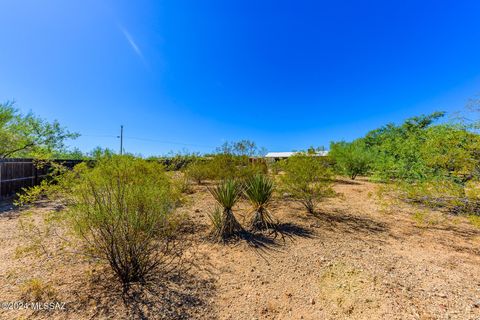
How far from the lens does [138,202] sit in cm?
300

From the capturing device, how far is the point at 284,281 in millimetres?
3174

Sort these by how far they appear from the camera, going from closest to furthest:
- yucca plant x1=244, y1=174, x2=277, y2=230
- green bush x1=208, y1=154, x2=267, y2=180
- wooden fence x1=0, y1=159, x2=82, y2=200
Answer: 1. yucca plant x1=244, y1=174, x2=277, y2=230
2. green bush x1=208, y1=154, x2=267, y2=180
3. wooden fence x1=0, y1=159, x2=82, y2=200

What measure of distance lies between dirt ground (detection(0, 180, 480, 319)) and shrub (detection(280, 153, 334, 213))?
154 centimetres

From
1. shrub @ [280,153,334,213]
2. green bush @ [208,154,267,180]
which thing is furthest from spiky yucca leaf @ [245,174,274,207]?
green bush @ [208,154,267,180]

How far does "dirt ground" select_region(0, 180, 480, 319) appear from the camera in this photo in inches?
99.1

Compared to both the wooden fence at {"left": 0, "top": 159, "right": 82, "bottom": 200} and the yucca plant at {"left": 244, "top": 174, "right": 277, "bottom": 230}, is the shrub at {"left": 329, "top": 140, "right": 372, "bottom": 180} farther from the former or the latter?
the wooden fence at {"left": 0, "top": 159, "right": 82, "bottom": 200}

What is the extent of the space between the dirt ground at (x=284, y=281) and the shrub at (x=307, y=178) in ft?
5.06

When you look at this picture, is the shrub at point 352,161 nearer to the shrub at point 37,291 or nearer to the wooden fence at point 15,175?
the shrub at point 37,291

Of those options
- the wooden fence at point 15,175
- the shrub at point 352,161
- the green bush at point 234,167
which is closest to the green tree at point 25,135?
the wooden fence at point 15,175

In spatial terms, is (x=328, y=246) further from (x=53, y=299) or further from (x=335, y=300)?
(x=53, y=299)

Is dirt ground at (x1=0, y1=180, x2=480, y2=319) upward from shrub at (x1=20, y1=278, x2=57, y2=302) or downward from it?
downward

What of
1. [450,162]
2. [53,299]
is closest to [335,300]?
[53,299]

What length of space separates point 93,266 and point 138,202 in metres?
1.61

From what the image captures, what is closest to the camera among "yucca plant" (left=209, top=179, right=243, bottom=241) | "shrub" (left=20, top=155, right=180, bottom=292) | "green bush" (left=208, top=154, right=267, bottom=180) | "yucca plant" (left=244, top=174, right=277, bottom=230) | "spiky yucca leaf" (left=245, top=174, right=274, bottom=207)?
"shrub" (left=20, top=155, right=180, bottom=292)
